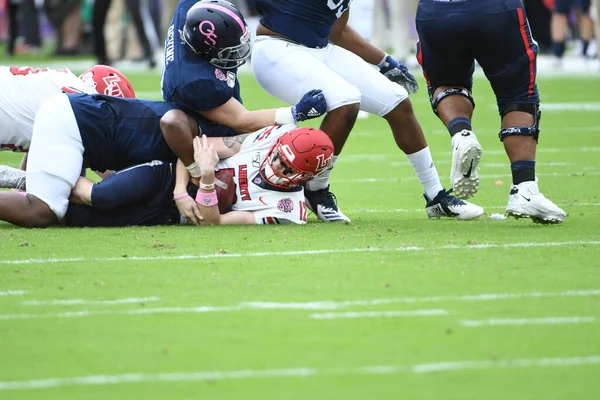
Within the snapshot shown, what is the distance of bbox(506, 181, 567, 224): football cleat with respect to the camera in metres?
6.64

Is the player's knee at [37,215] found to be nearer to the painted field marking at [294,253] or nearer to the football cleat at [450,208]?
the painted field marking at [294,253]

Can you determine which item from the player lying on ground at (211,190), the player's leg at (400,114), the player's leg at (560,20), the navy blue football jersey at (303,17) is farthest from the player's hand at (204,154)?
the player's leg at (560,20)

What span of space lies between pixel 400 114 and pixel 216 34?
3.88ft

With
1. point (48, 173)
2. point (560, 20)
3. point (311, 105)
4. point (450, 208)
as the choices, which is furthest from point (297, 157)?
point (560, 20)

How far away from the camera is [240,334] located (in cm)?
440

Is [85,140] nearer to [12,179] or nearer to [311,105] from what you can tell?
[12,179]

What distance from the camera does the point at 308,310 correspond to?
4746 millimetres

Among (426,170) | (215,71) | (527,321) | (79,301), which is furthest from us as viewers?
(426,170)

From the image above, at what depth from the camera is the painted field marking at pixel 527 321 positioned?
448 cm

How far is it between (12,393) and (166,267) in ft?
6.40

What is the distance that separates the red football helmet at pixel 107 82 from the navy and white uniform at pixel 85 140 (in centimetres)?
64

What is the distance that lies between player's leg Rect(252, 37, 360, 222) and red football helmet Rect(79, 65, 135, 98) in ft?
3.30

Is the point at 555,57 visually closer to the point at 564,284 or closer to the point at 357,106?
the point at 357,106

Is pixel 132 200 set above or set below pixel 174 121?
below
